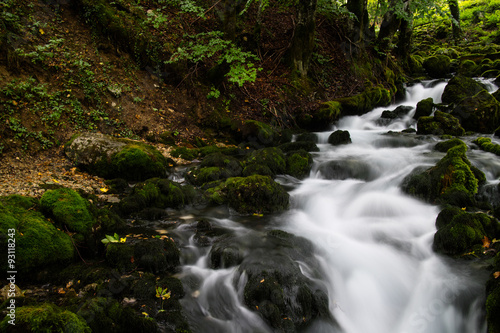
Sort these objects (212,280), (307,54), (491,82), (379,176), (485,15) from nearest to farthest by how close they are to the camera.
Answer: (212,280), (379,176), (307,54), (491,82), (485,15)

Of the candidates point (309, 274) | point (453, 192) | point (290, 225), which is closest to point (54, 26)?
point (290, 225)

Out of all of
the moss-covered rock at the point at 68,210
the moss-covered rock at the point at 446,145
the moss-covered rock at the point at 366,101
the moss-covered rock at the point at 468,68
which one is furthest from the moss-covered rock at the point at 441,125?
the moss-covered rock at the point at 68,210

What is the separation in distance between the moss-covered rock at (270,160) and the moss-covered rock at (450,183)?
116 inches

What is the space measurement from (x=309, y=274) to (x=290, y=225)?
1492mm

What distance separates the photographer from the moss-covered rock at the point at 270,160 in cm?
729

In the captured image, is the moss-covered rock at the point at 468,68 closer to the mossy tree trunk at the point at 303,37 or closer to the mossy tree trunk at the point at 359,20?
the mossy tree trunk at the point at 359,20

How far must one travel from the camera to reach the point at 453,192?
558 cm

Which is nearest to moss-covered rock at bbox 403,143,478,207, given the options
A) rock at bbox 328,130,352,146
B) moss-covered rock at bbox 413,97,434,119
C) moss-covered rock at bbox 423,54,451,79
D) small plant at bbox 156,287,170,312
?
rock at bbox 328,130,352,146

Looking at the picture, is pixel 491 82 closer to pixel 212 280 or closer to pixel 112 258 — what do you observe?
pixel 212 280

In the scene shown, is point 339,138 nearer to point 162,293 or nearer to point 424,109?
point 424,109

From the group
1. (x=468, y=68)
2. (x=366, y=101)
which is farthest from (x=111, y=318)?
(x=468, y=68)

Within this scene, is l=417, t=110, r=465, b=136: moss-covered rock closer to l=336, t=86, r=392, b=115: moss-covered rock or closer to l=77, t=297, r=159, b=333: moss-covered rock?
l=336, t=86, r=392, b=115: moss-covered rock

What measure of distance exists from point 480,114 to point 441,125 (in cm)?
138

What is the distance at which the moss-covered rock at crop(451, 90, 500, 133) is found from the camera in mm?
10320
